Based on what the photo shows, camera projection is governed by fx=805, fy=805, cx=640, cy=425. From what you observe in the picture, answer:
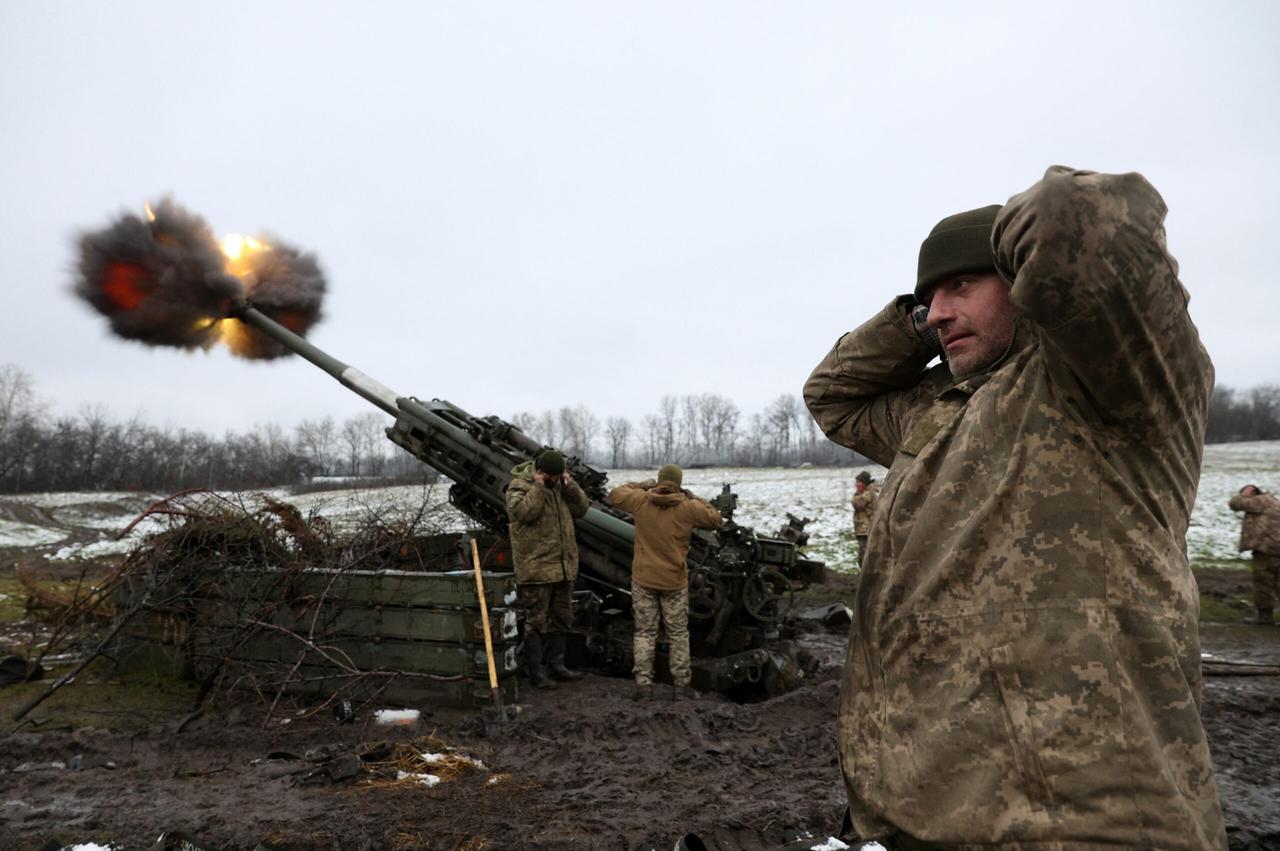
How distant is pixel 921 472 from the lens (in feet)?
5.71

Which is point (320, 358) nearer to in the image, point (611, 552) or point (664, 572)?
point (611, 552)

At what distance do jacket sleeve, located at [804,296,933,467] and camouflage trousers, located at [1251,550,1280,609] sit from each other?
11167 mm

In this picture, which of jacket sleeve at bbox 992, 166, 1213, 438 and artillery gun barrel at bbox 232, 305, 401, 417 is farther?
artillery gun barrel at bbox 232, 305, 401, 417

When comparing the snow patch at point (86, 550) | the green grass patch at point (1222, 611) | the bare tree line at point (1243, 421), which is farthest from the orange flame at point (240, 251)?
the bare tree line at point (1243, 421)

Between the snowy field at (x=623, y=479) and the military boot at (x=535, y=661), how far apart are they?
2.57 metres

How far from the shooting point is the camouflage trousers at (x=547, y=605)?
7793mm

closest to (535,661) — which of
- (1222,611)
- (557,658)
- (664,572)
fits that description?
(557,658)

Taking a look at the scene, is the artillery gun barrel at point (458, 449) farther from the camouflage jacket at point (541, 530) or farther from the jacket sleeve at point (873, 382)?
the jacket sleeve at point (873, 382)

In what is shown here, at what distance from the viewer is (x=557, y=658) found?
7.92 m

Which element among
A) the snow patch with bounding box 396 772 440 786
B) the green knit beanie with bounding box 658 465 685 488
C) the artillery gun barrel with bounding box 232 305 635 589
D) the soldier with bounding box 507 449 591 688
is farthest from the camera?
the artillery gun barrel with bounding box 232 305 635 589

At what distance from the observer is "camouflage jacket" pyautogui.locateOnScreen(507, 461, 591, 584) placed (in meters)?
7.73

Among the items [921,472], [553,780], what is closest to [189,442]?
[553,780]

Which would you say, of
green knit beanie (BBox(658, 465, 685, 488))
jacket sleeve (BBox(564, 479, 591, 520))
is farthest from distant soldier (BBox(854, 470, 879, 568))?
jacket sleeve (BBox(564, 479, 591, 520))

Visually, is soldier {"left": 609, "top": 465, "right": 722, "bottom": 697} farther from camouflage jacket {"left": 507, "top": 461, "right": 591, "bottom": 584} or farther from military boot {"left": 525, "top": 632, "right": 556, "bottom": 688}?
military boot {"left": 525, "top": 632, "right": 556, "bottom": 688}
